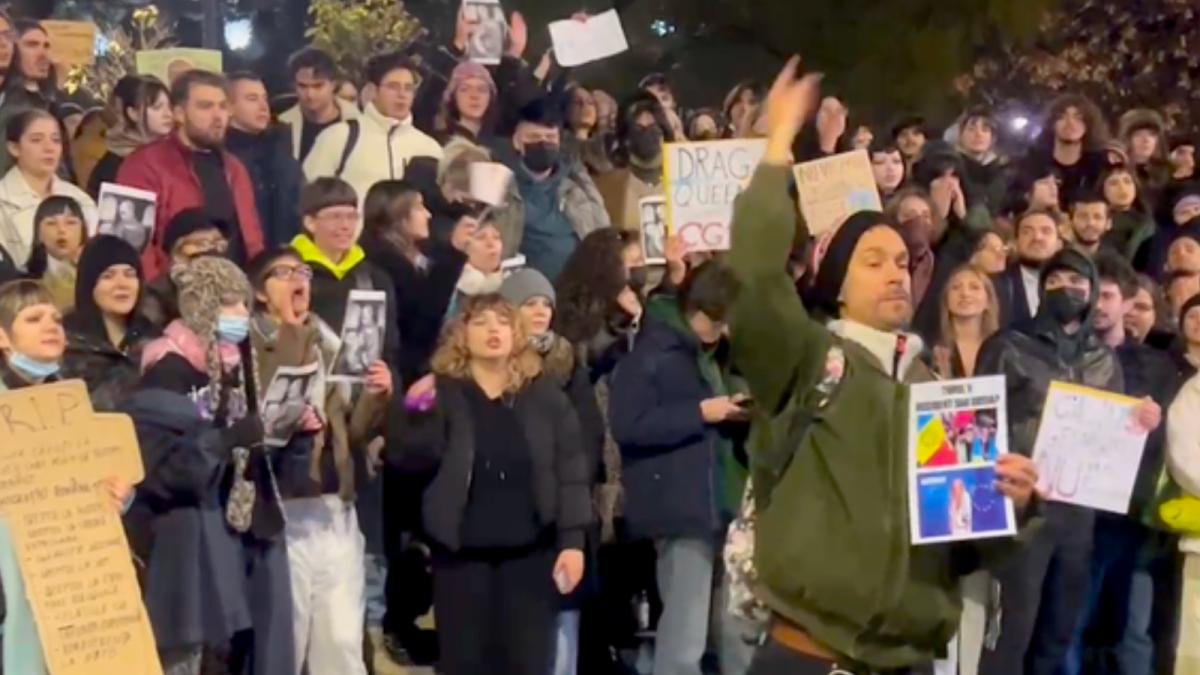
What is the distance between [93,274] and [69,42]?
8.85 ft

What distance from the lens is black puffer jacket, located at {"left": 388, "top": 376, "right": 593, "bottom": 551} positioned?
6.85 meters

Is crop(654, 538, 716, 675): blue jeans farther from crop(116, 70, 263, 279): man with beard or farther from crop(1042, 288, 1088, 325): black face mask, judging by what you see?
crop(116, 70, 263, 279): man with beard

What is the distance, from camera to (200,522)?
6387 millimetres

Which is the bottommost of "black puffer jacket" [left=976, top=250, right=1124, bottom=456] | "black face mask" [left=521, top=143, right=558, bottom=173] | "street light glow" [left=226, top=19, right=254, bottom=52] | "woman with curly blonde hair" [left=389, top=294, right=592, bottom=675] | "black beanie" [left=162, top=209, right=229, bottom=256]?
"woman with curly blonde hair" [left=389, top=294, right=592, bottom=675]

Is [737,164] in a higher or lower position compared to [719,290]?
higher

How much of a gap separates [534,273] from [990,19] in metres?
9.68

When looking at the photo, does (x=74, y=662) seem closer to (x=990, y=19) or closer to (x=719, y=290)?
(x=719, y=290)

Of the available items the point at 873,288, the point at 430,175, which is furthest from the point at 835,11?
the point at 873,288

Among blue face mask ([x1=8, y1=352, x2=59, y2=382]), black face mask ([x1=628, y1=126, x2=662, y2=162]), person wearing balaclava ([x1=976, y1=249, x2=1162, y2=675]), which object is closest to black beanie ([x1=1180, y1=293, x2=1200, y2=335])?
person wearing balaclava ([x1=976, y1=249, x2=1162, y2=675])

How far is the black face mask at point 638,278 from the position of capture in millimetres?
8227

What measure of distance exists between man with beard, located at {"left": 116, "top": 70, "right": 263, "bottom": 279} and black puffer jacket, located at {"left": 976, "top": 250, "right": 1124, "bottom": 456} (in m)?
2.89

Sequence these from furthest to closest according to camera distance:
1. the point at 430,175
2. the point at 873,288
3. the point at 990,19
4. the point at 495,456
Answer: the point at 990,19 < the point at 430,175 < the point at 495,456 < the point at 873,288

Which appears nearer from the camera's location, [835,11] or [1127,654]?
[1127,654]

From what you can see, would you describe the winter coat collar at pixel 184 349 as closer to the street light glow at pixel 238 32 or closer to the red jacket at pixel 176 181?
the red jacket at pixel 176 181
